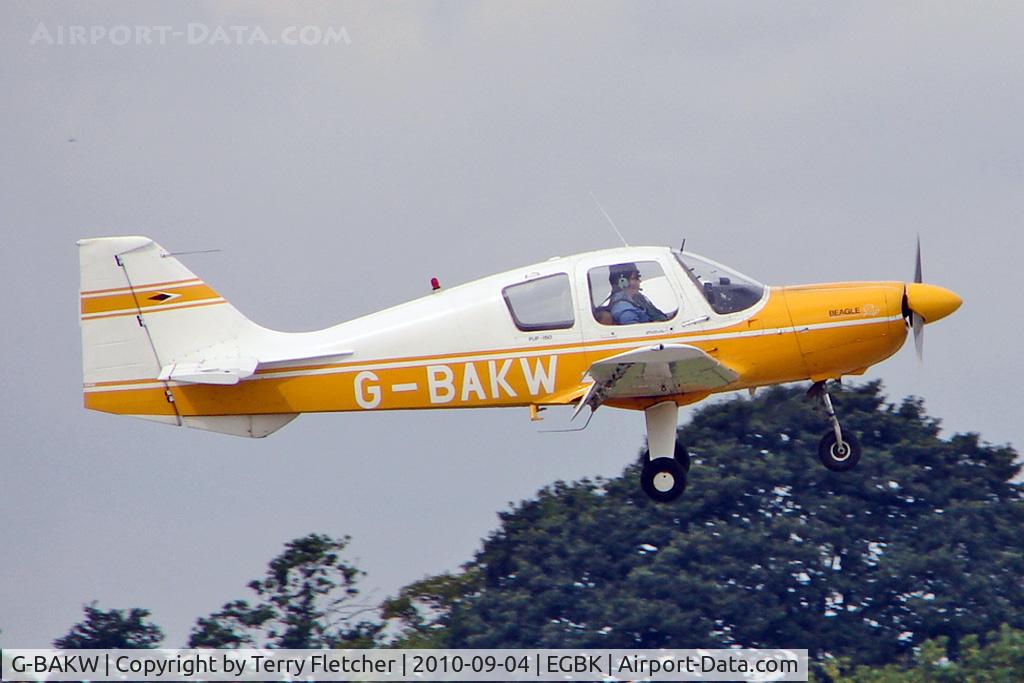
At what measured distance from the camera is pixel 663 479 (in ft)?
55.3

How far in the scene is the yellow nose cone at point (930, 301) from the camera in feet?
54.5

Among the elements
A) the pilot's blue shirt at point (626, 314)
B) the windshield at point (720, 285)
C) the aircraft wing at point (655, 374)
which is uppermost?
the windshield at point (720, 285)

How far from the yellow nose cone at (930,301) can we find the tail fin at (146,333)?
6110mm

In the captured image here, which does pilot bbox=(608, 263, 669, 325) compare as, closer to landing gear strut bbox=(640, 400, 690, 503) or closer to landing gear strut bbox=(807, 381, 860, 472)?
landing gear strut bbox=(640, 400, 690, 503)

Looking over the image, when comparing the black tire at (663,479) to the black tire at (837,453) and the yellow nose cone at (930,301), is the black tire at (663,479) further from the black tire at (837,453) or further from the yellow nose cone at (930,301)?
the yellow nose cone at (930,301)

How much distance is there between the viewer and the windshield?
16391mm

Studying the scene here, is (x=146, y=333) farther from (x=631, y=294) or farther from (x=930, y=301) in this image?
(x=930, y=301)

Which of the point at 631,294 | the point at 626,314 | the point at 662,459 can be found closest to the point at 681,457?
the point at 662,459

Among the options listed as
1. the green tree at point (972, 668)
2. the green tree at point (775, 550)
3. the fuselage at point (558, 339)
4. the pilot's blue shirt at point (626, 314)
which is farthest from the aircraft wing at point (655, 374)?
the green tree at point (775, 550)

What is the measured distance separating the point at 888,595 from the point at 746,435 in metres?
3.81

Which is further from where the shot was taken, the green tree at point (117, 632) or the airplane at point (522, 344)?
the green tree at point (117, 632)

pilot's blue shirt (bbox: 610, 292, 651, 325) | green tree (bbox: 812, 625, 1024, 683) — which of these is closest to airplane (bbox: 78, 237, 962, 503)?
pilot's blue shirt (bbox: 610, 292, 651, 325)

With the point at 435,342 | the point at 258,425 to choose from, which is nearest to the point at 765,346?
the point at 435,342

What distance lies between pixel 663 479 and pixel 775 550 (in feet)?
42.4
